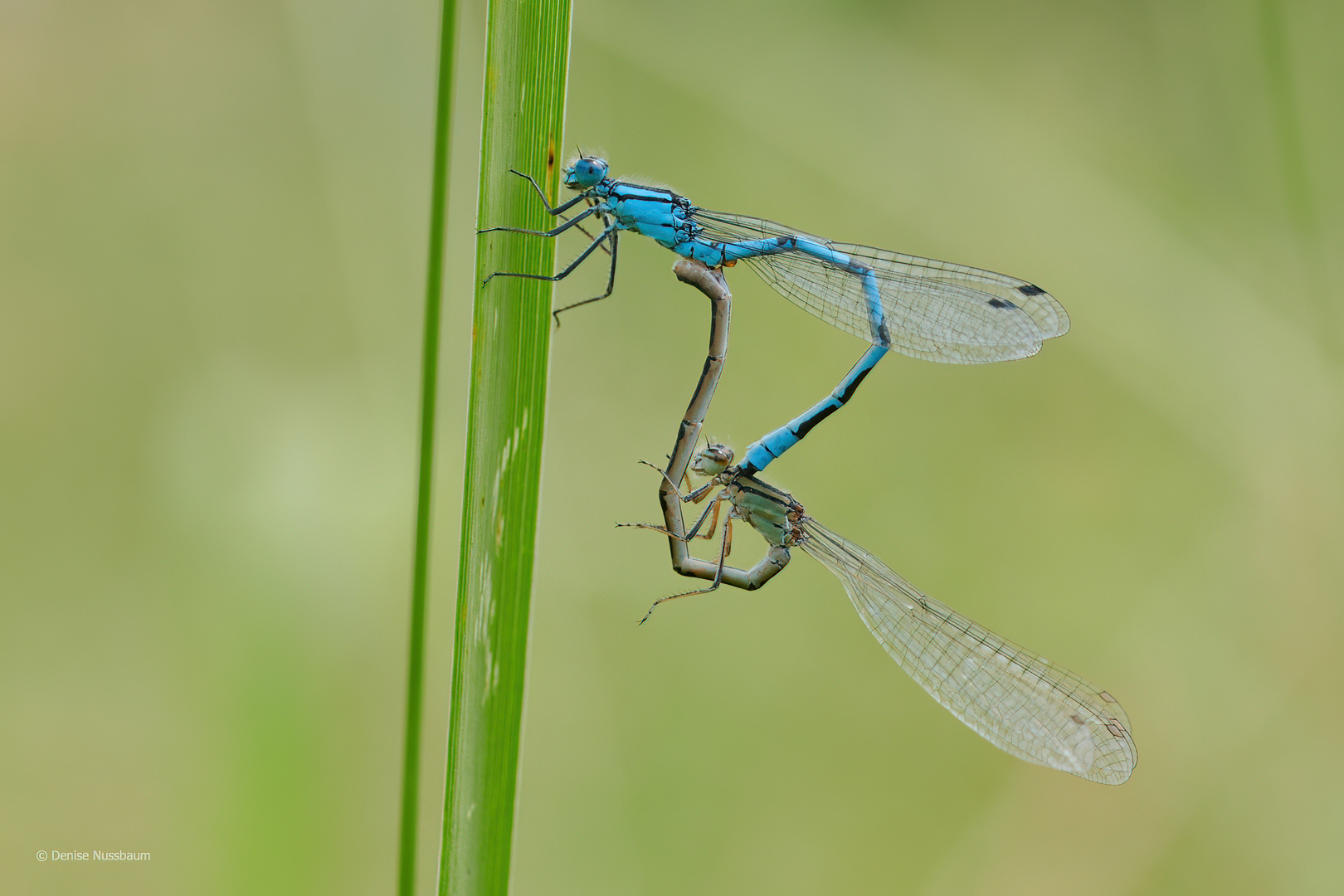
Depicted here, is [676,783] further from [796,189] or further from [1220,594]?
[796,189]

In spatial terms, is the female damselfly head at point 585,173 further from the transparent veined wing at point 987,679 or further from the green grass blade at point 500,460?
the transparent veined wing at point 987,679

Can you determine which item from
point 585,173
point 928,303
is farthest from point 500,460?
point 928,303

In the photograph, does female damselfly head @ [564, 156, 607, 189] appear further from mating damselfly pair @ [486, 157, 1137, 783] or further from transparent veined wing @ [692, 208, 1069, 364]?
transparent veined wing @ [692, 208, 1069, 364]

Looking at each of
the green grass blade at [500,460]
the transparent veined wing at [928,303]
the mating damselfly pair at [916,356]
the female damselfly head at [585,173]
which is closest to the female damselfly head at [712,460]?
the mating damselfly pair at [916,356]

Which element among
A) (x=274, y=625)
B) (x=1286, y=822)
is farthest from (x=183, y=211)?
(x=1286, y=822)

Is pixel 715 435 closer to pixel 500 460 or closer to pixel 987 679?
pixel 987 679

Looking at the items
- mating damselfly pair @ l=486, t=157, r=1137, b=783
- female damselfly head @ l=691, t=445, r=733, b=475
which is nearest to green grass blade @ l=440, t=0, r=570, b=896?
mating damselfly pair @ l=486, t=157, r=1137, b=783

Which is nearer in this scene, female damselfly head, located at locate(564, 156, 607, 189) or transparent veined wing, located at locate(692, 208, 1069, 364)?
female damselfly head, located at locate(564, 156, 607, 189)
